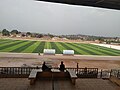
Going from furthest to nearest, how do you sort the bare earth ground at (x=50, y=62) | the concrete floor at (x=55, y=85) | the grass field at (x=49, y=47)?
the grass field at (x=49, y=47) → the bare earth ground at (x=50, y=62) → the concrete floor at (x=55, y=85)

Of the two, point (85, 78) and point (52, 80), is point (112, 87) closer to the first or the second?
point (85, 78)

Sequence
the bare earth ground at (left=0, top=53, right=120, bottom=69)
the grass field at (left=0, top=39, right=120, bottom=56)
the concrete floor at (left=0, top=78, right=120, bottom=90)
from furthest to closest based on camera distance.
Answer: the grass field at (left=0, top=39, right=120, bottom=56)
the bare earth ground at (left=0, top=53, right=120, bottom=69)
the concrete floor at (left=0, top=78, right=120, bottom=90)

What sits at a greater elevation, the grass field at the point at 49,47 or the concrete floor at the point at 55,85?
the concrete floor at the point at 55,85

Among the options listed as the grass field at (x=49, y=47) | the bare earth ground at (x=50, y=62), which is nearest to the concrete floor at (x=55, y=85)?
the bare earth ground at (x=50, y=62)

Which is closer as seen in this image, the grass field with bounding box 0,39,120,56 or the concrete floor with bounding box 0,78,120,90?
the concrete floor with bounding box 0,78,120,90

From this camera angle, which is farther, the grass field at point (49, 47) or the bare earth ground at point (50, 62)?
the grass field at point (49, 47)

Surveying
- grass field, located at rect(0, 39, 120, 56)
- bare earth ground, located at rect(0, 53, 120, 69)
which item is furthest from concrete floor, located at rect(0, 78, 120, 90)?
grass field, located at rect(0, 39, 120, 56)

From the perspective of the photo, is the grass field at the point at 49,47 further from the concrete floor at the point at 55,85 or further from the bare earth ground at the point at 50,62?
the concrete floor at the point at 55,85

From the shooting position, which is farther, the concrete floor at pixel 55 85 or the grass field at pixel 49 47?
the grass field at pixel 49 47

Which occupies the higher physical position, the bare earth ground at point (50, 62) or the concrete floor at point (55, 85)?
the concrete floor at point (55, 85)

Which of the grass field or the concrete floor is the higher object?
the concrete floor

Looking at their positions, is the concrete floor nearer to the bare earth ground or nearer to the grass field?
the bare earth ground

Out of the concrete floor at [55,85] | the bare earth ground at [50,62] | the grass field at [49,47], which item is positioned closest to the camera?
the concrete floor at [55,85]

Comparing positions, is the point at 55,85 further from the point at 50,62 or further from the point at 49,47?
the point at 49,47
